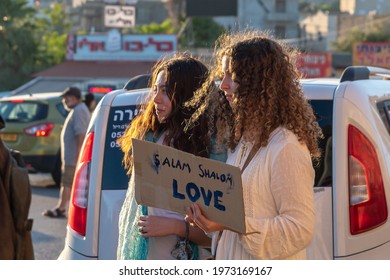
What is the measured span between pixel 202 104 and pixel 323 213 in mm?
1000

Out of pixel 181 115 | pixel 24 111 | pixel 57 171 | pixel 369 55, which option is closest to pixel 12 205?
pixel 181 115

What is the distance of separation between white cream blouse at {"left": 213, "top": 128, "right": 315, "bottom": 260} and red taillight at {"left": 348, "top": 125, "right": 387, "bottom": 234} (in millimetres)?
1242

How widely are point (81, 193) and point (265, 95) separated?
206 centimetres

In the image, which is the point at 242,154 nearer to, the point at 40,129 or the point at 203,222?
the point at 203,222

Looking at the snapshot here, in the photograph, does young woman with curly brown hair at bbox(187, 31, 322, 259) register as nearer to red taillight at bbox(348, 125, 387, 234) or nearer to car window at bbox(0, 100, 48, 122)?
red taillight at bbox(348, 125, 387, 234)

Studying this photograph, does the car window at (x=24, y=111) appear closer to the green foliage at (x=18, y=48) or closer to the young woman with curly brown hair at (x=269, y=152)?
the young woman with curly brown hair at (x=269, y=152)

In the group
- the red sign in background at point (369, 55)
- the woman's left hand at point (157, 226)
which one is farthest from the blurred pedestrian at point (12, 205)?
the red sign in background at point (369, 55)

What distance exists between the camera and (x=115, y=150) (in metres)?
5.11

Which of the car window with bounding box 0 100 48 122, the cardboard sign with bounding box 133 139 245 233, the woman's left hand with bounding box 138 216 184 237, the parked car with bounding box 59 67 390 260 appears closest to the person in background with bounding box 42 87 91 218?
the car window with bounding box 0 100 48 122

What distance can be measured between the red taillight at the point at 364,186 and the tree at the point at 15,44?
162 feet

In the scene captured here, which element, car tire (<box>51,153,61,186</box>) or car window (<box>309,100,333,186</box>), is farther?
car tire (<box>51,153,61,186</box>)

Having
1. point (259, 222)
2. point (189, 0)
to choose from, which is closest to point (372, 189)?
point (259, 222)

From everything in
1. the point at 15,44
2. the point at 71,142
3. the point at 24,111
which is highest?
the point at 71,142

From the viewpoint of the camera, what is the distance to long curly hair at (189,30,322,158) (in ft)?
10.9
